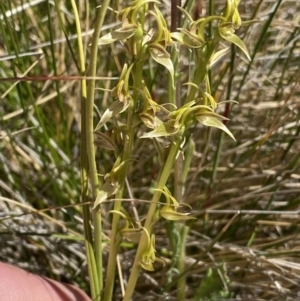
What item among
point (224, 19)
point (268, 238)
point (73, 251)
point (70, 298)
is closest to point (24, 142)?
point (73, 251)

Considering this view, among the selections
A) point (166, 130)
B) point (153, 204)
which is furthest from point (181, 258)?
point (166, 130)

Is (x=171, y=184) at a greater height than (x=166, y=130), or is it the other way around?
(x=166, y=130)

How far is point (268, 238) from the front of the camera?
2.94ft

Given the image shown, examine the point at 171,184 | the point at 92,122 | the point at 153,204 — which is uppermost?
the point at 92,122

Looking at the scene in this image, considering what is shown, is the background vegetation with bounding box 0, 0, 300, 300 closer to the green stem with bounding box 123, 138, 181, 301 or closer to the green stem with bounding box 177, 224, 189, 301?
the green stem with bounding box 177, 224, 189, 301

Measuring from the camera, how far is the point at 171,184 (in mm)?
964

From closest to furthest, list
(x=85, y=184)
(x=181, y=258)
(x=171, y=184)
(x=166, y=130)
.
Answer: (x=166, y=130), (x=85, y=184), (x=181, y=258), (x=171, y=184)

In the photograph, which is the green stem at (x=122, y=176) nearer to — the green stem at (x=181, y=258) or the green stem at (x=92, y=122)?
the green stem at (x=92, y=122)

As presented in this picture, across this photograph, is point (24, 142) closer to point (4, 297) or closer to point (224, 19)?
point (4, 297)

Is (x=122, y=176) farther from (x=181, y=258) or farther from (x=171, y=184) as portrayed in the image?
(x=171, y=184)

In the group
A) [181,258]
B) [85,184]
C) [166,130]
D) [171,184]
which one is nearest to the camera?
[166,130]

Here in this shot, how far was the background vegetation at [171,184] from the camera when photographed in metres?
0.85

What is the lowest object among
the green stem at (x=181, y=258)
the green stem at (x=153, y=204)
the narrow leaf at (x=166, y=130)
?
the green stem at (x=181, y=258)

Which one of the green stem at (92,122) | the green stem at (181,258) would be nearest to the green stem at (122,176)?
the green stem at (92,122)
